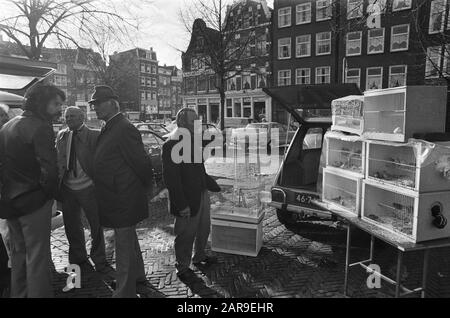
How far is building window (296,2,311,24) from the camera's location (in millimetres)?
29672

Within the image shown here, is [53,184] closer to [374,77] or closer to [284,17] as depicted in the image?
[374,77]

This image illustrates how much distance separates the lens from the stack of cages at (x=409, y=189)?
268 cm

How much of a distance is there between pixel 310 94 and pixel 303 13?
95.6 feet

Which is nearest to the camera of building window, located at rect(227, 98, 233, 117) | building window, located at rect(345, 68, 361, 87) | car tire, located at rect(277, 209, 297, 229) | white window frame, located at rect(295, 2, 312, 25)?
car tire, located at rect(277, 209, 297, 229)

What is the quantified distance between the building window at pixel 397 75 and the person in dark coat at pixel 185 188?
2667cm

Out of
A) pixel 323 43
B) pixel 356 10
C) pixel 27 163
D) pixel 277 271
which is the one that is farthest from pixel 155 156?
pixel 323 43

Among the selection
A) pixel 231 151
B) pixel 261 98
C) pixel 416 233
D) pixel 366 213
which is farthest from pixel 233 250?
pixel 261 98

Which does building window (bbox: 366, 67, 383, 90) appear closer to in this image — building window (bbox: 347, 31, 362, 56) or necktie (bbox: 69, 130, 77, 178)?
building window (bbox: 347, 31, 362, 56)

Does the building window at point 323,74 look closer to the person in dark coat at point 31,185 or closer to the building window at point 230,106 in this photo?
the building window at point 230,106

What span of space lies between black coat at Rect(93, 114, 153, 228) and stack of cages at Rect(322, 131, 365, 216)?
214 centimetres

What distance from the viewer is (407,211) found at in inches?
118

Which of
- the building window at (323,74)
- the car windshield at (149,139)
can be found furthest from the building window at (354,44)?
the car windshield at (149,139)

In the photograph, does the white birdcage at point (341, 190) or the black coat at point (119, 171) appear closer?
the black coat at point (119, 171)

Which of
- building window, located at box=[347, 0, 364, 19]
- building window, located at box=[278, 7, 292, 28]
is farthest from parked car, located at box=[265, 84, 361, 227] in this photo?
building window, located at box=[278, 7, 292, 28]
